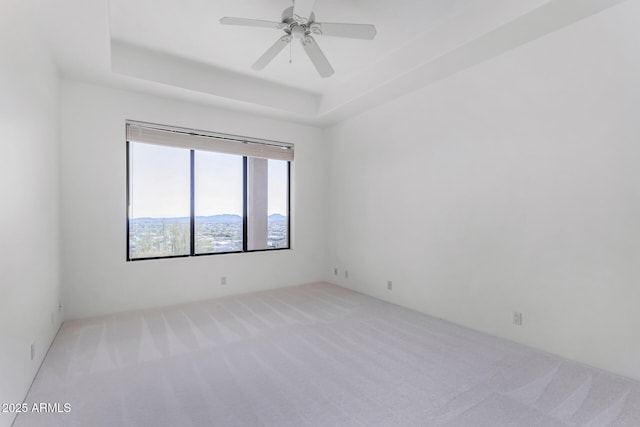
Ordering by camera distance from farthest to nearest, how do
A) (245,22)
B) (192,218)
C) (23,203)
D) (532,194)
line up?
(192,218) < (532,194) < (245,22) < (23,203)

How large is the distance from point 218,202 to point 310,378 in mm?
2949

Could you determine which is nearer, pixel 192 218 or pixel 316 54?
pixel 316 54

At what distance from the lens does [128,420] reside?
5.90 ft

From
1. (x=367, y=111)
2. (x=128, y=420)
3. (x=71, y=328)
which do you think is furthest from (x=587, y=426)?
(x=71, y=328)

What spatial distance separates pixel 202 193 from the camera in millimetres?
4328

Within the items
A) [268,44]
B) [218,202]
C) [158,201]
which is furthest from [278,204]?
[268,44]

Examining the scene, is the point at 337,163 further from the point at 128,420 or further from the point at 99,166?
the point at 128,420

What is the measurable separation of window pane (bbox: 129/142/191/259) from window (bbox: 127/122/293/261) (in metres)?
0.01

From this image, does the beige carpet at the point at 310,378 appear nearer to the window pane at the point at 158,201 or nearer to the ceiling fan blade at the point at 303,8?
the window pane at the point at 158,201

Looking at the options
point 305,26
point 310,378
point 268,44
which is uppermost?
point 268,44

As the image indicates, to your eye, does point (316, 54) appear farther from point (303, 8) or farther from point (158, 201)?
point (158, 201)

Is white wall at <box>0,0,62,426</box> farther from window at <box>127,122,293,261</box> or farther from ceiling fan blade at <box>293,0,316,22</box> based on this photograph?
ceiling fan blade at <box>293,0,316,22</box>

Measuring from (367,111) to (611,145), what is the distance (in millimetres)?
2807

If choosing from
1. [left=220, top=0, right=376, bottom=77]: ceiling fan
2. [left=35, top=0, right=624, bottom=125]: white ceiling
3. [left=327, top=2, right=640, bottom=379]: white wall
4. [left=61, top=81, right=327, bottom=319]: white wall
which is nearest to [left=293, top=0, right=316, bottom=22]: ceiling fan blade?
[left=220, top=0, right=376, bottom=77]: ceiling fan
